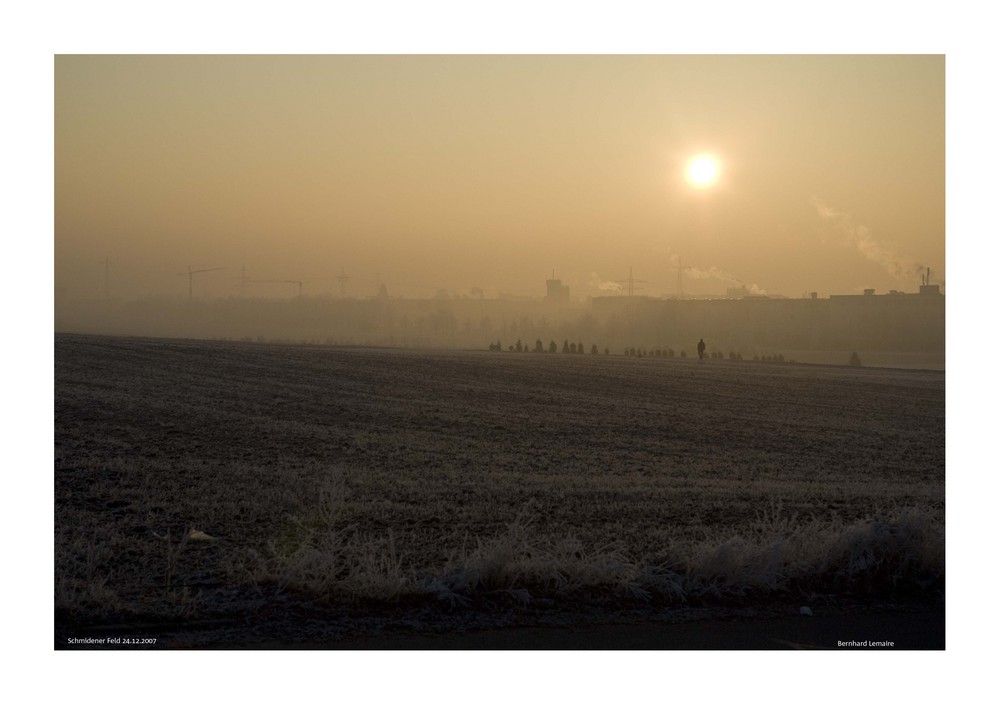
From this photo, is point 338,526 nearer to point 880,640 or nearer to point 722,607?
point 722,607

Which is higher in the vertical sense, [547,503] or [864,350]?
[864,350]

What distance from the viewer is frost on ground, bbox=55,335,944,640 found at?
6992 millimetres

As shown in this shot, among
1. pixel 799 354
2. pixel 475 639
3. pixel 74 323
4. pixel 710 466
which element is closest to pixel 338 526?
pixel 475 639

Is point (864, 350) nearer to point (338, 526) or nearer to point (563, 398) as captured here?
point (563, 398)

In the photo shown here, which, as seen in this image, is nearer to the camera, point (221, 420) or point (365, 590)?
point (365, 590)

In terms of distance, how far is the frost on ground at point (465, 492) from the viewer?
6992 millimetres

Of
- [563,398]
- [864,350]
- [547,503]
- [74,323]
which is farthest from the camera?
[563,398]

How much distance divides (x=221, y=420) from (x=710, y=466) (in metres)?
8.26

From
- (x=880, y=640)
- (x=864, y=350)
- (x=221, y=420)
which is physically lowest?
(x=880, y=640)

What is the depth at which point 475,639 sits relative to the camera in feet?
20.7

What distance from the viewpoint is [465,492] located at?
1077cm

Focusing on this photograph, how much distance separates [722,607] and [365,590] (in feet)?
8.92

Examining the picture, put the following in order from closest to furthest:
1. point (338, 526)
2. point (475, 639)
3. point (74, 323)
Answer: point (475, 639) < point (338, 526) < point (74, 323)

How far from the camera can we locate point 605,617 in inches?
264
